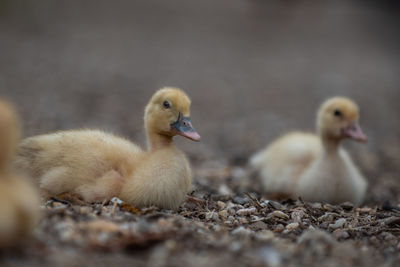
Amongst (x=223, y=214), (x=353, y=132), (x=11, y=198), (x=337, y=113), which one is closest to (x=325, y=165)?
(x=353, y=132)

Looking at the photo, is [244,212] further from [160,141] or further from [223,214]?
[160,141]

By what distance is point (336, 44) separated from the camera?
68.6 ft

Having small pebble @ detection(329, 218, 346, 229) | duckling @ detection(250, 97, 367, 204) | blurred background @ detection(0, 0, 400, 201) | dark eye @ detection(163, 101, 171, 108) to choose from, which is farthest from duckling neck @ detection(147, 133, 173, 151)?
blurred background @ detection(0, 0, 400, 201)

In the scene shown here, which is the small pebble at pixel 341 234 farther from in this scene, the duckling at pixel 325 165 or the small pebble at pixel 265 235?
the duckling at pixel 325 165

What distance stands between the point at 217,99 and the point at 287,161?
5.92 meters

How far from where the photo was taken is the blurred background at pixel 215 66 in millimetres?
9586

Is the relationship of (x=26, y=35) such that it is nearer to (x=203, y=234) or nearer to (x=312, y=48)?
(x=312, y=48)

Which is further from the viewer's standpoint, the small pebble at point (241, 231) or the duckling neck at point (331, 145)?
the duckling neck at point (331, 145)

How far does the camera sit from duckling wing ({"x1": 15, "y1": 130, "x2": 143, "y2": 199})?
13.3 ft

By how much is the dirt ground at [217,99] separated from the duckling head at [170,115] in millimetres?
687

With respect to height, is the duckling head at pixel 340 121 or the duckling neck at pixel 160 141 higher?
the duckling head at pixel 340 121

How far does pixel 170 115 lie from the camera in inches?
170

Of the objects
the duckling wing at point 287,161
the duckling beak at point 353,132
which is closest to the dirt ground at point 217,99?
the duckling wing at point 287,161

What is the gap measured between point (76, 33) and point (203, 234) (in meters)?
15.7
